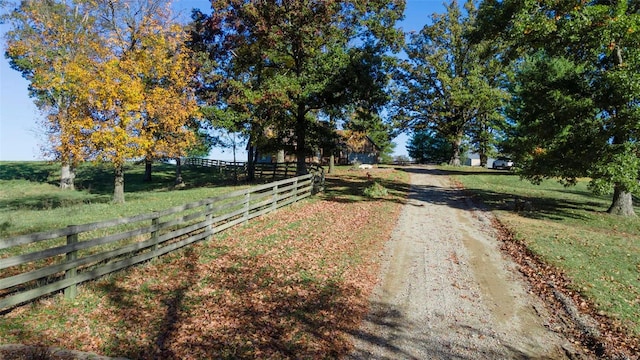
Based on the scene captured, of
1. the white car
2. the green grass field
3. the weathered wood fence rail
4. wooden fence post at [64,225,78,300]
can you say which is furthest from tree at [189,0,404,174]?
the white car

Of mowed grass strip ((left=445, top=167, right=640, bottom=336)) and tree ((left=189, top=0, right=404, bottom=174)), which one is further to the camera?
tree ((left=189, top=0, right=404, bottom=174))

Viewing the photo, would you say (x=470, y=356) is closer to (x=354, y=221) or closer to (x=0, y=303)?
(x=0, y=303)

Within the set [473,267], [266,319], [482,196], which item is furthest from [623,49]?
[266,319]

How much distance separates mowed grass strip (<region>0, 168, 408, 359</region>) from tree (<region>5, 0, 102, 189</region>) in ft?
37.2

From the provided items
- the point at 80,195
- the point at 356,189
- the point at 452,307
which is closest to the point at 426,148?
the point at 356,189

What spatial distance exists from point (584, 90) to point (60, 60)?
87.1ft

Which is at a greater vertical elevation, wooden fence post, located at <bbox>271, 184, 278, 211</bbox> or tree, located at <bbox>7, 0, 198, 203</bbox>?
tree, located at <bbox>7, 0, 198, 203</bbox>

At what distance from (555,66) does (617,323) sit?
20225 mm

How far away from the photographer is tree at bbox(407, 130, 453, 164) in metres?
72.4

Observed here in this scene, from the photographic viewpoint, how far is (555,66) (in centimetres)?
2316

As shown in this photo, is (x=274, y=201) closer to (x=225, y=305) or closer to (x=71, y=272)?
(x=225, y=305)

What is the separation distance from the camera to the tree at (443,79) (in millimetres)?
41781

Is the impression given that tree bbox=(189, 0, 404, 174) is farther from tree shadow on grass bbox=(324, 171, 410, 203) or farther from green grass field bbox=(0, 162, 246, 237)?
green grass field bbox=(0, 162, 246, 237)

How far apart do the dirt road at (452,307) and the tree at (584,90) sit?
21.2ft
